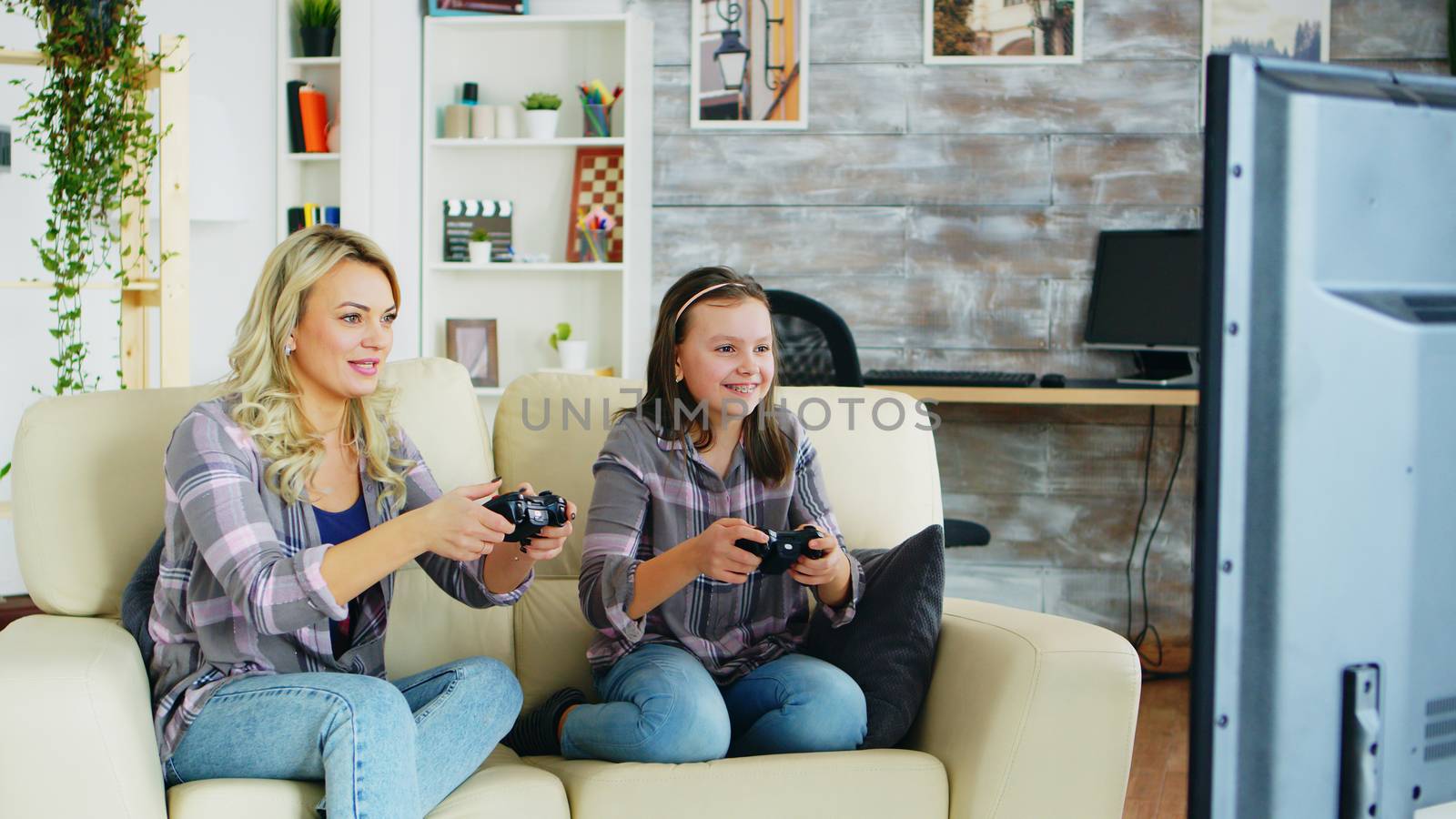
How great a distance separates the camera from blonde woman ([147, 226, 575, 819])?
4.55 feet

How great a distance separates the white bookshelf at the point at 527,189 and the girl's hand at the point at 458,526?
244 cm

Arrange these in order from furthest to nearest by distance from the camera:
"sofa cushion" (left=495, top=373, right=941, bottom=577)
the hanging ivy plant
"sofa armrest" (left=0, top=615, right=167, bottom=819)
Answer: the hanging ivy plant
"sofa cushion" (left=495, top=373, right=941, bottom=577)
"sofa armrest" (left=0, top=615, right=167, bottom=819)

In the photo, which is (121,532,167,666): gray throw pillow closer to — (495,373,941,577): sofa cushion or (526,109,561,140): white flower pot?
(495,373,941,577): sofa cushion

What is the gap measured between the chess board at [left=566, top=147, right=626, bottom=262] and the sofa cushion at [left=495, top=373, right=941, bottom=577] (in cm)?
191

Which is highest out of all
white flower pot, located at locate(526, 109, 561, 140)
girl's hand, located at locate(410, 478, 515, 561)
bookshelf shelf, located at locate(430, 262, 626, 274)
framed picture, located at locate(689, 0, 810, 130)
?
framed picture, located at locate(689, 0, 810, 130)

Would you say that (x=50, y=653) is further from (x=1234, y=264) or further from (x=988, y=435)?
(x=988, y=435)

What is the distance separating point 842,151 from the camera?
12.6 ft

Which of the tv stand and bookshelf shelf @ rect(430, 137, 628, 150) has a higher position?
bookshelf shelf @ rect(430, 137, 628, 150)

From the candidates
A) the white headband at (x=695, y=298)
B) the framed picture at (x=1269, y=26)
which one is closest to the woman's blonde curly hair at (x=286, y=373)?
the white headband at (x=695, y=298)

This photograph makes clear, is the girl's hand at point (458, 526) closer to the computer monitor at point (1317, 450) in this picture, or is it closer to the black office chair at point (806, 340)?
the computer monitor at point (1317, 450)

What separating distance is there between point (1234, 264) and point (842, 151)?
11.0 feet

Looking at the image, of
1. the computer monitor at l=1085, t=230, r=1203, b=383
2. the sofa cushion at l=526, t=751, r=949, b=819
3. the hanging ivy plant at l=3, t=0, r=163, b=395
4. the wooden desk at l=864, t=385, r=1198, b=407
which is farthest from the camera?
the computer monitor at l=1085, t=230, r=1203, b=383

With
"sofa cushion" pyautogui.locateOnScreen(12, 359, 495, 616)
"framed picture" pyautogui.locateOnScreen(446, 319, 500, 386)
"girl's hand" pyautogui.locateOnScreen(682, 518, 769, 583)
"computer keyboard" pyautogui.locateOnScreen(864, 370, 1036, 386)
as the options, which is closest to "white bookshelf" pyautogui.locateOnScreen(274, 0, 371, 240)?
"framed picture" pyautogui.locateOnScreen(446, 319, 500, 386)

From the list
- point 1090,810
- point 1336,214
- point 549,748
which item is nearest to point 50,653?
point 549,748
